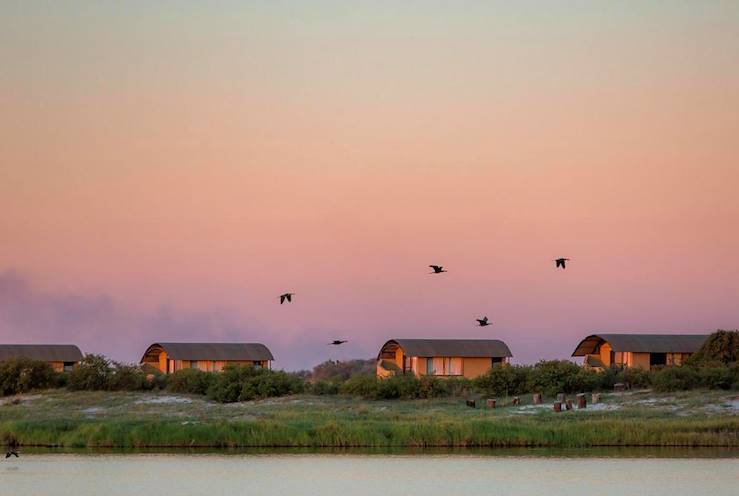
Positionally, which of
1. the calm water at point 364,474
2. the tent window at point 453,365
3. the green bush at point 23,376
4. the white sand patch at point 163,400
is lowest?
the calm water at point 364,474

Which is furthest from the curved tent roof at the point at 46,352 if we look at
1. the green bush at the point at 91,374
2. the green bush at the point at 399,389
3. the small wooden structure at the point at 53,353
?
the green bush at the point at 399,389

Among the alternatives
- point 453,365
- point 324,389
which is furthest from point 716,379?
point 453,365

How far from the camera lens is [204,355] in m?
100

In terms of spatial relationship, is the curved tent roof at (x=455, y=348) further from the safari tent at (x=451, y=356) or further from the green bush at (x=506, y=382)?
the green bush at (x=506, y=382)

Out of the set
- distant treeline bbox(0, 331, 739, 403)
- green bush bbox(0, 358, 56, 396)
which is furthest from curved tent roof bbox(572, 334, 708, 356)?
green bush bbox(0, 358, 56, 396)

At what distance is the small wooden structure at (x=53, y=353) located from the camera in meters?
103

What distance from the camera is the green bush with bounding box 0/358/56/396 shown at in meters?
84.5

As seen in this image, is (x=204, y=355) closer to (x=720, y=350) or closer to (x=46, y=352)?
(x=46, y=352)

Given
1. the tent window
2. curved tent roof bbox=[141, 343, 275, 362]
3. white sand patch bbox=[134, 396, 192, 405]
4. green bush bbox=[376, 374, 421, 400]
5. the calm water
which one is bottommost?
the calm water

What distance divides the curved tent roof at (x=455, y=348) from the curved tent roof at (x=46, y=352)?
25.2m

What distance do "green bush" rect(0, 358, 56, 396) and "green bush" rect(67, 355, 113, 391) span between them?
2040mm

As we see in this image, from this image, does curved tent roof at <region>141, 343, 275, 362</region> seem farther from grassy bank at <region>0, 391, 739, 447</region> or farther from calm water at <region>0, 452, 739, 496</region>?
calm water at <region>0, 452, 739, 496</region>

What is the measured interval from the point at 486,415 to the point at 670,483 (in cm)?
1816

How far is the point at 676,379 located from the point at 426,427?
18.8 metres
